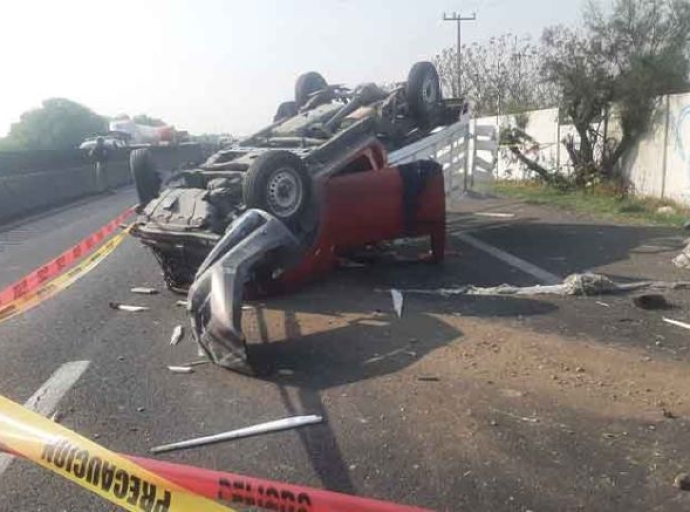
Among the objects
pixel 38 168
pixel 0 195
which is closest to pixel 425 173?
pixel 0 195

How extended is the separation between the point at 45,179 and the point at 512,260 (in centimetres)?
1465

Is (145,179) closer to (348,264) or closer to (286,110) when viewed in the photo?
(348,264)

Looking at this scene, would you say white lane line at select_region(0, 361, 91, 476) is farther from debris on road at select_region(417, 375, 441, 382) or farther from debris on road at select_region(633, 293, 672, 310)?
debris on road at select_region(633, 293, 672, 310)

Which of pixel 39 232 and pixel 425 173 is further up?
pixel 425 173

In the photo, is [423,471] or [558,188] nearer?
[423,471]

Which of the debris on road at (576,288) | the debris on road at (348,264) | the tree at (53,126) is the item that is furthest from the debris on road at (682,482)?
the tree at (53,126)

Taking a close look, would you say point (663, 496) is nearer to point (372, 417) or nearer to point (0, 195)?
point (372, 417)

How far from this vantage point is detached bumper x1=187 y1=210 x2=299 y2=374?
17.7 feet

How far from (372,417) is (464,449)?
2.22 ft

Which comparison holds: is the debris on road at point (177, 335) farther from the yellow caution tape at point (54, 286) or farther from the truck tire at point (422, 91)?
the truck tire at point (422, 91)

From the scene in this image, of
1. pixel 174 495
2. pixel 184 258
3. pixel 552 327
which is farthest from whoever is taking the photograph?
pixel 184 258

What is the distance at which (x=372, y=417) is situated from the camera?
447 centimetres

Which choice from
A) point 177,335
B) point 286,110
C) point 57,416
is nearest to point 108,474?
point 57,416

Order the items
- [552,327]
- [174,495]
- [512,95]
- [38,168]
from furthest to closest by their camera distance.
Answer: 1. [512,95]
2. [38,168]
3. [552,327]
4. [174,495]
